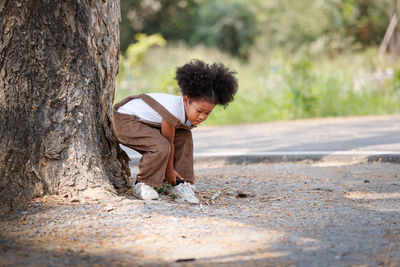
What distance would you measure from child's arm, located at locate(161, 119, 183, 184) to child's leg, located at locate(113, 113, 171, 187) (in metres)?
0.05

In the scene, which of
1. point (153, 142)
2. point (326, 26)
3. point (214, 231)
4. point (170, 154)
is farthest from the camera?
point (326, 26)

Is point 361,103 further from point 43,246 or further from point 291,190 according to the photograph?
point 43,246

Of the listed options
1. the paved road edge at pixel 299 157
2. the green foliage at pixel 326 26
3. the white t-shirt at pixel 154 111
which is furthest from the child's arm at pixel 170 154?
the green foliage at pixel 326 26

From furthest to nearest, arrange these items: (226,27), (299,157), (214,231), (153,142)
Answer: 1. (226,27)
2. (299,157)
3. (153,142)
4. (214,231)

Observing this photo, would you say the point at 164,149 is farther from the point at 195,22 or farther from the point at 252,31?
the point at 252,31

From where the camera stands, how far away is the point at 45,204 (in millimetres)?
3371

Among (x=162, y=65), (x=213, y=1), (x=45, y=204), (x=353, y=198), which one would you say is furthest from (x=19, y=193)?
(x=213, y=1)

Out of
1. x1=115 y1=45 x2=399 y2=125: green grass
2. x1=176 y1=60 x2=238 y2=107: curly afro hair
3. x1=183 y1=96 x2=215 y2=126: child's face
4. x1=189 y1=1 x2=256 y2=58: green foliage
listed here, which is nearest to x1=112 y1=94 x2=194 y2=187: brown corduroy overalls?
x1=183 y1=96 x2=215 y2=126: child's face

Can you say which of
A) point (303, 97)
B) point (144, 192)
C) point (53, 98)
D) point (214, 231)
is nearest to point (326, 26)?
point (303, 97)

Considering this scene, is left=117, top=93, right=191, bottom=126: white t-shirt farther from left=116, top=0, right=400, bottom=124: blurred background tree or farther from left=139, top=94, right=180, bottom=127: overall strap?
left=116, top=0, right=400, bottom=124: blurred background tree

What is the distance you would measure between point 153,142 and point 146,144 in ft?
0.22

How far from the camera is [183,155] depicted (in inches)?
162

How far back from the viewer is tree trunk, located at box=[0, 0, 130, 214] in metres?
3.40

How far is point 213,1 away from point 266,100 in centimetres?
1848
